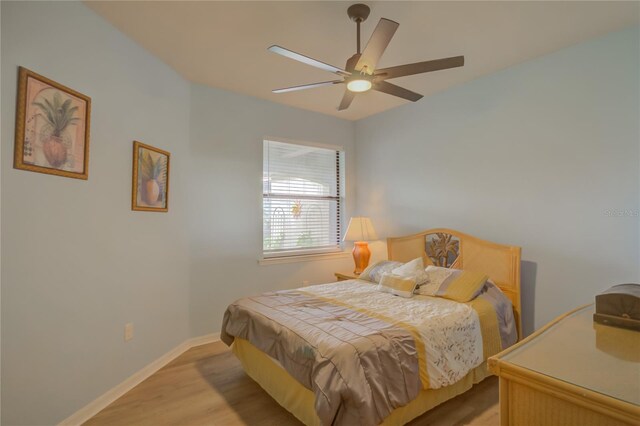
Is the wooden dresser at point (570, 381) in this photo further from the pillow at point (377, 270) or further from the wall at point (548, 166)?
the pillow at point (377, 270)

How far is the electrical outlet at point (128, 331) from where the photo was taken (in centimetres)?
239

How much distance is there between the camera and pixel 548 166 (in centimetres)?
268

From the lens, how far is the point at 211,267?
336 centimetres

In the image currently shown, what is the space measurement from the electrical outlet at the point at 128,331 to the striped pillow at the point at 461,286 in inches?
97.3

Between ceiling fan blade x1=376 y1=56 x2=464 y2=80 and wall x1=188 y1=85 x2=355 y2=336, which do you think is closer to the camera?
ceiling fan blade x1=376 y1=56 x2=464 y2=80

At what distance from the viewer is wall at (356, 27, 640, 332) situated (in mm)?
2318

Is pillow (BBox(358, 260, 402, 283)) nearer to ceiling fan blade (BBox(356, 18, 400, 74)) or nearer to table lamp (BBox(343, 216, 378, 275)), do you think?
table lamp (BBox(343, 216, 378, 275))

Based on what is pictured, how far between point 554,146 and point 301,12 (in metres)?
2.32

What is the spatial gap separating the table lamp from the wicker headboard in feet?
0.88

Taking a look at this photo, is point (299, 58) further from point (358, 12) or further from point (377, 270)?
point (377, 270)

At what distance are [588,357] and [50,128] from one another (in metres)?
2.86

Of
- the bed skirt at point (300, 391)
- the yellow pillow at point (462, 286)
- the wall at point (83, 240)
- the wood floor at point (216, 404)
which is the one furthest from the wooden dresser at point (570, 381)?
the wall at point (83, 240)

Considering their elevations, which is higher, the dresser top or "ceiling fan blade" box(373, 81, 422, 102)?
"ceiling fan blade" box(373, 81, 422, 102)

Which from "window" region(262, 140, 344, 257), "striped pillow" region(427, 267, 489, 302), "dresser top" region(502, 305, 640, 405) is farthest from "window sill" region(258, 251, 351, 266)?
"dresser top" region(502, 305, 640, 405)
